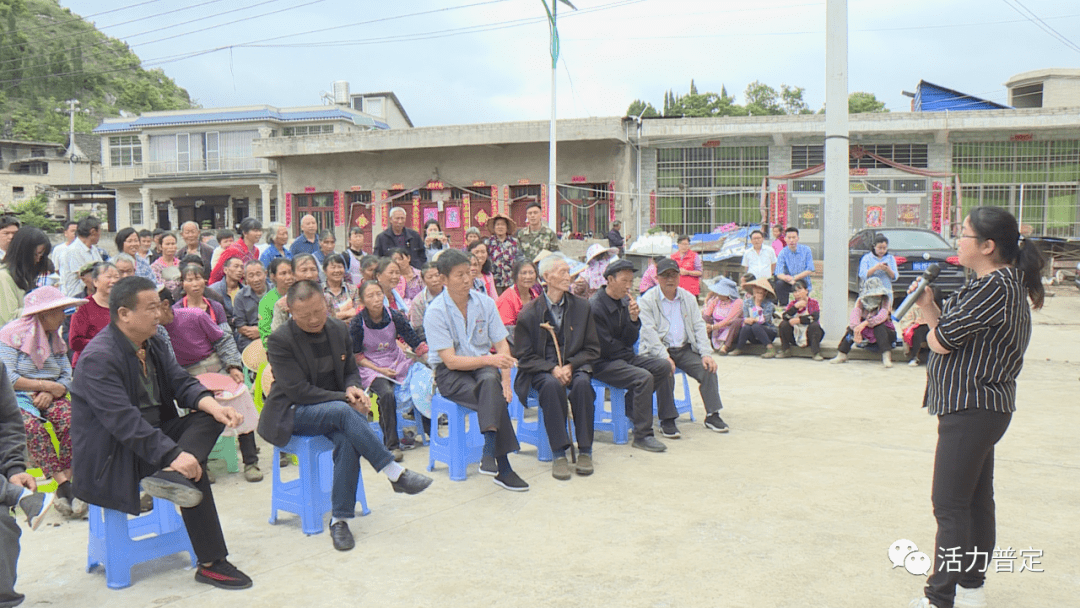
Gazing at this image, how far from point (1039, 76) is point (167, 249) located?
87.6 ft

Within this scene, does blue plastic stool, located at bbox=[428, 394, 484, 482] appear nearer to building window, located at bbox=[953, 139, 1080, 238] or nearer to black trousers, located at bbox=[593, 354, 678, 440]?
black trousers, located at bbox=[593, 354, 678, 440]

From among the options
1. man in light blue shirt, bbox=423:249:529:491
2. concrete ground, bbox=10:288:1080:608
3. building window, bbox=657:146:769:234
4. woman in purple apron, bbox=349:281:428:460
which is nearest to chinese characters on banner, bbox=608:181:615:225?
building window, bbox=657:146:769:234

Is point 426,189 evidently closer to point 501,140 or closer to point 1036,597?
point 501,140

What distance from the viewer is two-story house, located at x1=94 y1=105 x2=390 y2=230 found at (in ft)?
113

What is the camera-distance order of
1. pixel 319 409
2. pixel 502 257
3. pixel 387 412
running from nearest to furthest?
pixel 319 409, pixel 387 412, pixel 502 257

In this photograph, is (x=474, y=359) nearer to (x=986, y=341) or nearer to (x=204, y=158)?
(x=986, y=341)

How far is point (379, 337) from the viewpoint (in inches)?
245

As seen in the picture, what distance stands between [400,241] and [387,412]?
382 centimetres

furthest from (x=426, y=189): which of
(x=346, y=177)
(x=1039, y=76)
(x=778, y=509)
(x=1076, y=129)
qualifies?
(x=778, y=509)

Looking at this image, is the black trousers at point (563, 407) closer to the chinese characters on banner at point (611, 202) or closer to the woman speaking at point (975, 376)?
the woman speaking at point (975, 376)

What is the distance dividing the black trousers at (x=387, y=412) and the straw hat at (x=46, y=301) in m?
2.07

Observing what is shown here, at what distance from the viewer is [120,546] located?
372 cm

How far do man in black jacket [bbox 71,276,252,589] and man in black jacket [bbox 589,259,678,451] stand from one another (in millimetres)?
3089

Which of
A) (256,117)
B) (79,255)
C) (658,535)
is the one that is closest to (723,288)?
(658,535)
